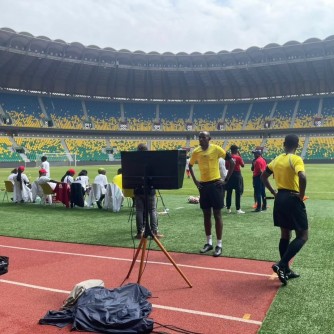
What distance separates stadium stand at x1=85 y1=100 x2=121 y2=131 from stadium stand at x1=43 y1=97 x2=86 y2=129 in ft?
6.02

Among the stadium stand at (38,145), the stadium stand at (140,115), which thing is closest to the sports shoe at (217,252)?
the stadium stand at (38,145)

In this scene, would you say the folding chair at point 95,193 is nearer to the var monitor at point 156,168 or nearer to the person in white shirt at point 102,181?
the person in white shirt at point 102,181

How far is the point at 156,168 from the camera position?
18.1 feet

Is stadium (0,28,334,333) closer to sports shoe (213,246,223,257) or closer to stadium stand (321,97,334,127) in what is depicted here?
stadium stand (321,97,334,127)

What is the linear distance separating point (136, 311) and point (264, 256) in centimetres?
334

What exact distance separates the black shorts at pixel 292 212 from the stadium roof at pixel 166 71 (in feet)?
174

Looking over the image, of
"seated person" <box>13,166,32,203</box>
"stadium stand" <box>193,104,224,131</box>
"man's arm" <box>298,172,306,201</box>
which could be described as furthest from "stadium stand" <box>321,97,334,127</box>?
"man's arm" <box>298,172,306,201</box>

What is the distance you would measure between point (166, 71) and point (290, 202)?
62.2 meters

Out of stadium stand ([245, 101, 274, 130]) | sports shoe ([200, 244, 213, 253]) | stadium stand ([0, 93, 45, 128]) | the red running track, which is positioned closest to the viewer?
the red running track

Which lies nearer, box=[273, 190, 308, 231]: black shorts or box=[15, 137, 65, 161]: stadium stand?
box=[273, 190, 308, 231]: black shorts

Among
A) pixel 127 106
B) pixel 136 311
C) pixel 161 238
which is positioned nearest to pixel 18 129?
pixel 127 106

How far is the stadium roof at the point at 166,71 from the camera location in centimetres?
5569

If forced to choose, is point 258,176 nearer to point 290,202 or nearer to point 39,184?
point 290,202

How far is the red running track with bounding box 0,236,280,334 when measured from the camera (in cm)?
411
